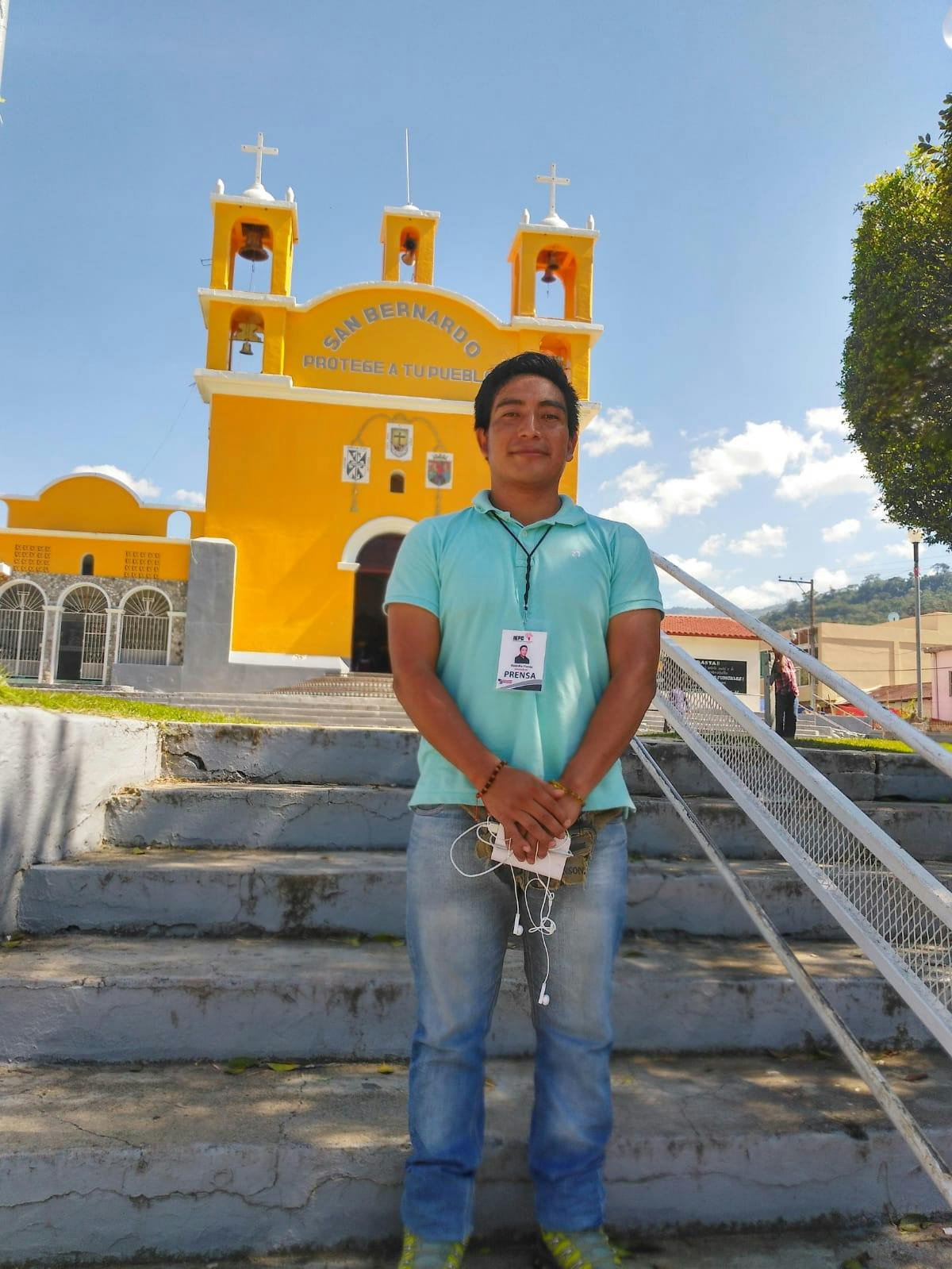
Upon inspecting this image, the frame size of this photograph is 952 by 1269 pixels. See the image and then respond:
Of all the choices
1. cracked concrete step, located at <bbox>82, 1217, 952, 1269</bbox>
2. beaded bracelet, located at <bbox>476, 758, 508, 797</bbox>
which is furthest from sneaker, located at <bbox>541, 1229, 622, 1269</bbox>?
beaded bracelet, located at <bbox>476, 758, 508, 797</bbox>

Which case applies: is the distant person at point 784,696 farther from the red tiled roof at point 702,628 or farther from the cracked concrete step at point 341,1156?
the red tiled roof at point 702,628

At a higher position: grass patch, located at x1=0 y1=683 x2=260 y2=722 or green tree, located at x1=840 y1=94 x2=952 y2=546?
green tree, located at x1=840 y1=94 x2=952 y2=546

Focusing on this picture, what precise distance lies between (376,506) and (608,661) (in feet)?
49.0

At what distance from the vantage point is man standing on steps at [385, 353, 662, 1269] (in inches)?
67.6

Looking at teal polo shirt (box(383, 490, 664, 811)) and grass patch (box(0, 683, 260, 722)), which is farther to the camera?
grass patch (box(0, 683, 260, 722))

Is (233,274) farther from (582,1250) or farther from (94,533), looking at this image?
(582,1250)

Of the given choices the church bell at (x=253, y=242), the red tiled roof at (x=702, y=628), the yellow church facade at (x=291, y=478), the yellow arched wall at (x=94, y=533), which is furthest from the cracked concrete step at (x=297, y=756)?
the red tiled roof at (x=702, y=628)

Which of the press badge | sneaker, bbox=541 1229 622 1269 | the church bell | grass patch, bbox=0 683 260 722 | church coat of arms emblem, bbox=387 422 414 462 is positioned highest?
the church bell

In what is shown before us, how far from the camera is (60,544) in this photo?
54.4ft

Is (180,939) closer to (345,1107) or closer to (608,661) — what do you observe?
(345,1107)

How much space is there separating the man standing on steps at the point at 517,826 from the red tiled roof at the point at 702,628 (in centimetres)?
2357

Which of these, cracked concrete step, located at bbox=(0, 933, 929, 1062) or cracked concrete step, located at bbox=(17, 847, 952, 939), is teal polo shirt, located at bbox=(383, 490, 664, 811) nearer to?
cracked concrete step, located at bbox=(0, 933, 929, 1062)

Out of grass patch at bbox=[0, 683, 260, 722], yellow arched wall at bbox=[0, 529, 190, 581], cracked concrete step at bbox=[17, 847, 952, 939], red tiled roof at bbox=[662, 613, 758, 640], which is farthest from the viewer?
A: red tiled roof at bbox=[662, 613, 758, 640]

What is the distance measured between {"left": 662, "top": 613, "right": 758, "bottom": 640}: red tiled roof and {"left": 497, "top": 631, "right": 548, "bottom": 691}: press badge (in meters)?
23.6
